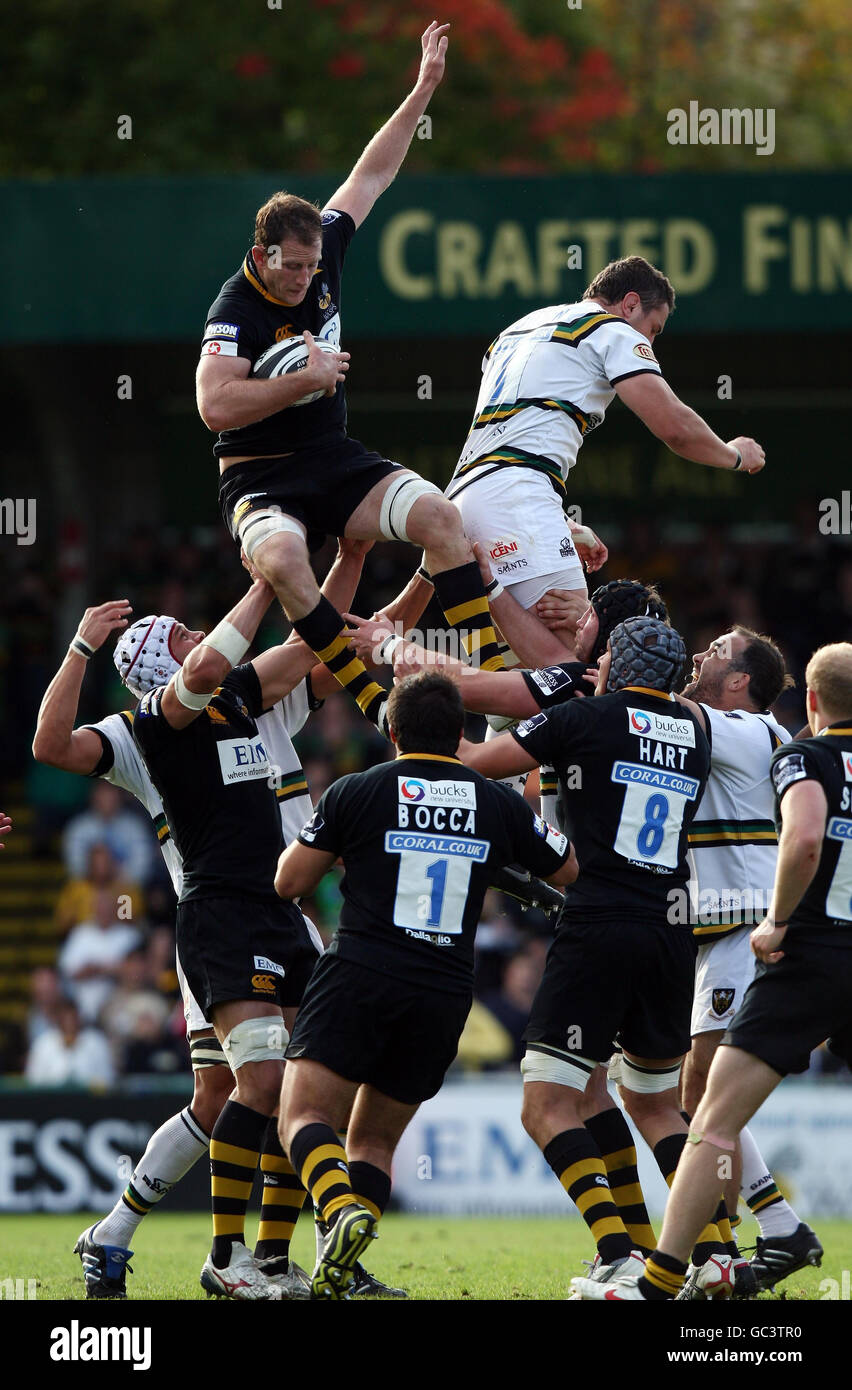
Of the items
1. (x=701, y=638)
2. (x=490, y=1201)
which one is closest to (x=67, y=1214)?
(x=490, y=1201)

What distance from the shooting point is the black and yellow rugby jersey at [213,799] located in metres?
7.71

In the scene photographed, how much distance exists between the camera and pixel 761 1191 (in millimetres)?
7680

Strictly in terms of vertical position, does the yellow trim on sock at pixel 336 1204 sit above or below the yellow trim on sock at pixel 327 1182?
below

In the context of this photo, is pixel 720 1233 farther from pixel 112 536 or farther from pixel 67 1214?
pixel 112 536

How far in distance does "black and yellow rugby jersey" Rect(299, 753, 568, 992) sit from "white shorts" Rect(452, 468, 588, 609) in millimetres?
→ 1483

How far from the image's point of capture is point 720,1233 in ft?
24.1

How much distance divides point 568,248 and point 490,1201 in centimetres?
766

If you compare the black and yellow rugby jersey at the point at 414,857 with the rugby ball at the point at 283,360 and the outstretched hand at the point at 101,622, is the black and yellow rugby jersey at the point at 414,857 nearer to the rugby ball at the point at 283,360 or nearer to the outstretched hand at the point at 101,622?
the outstretched hand at the point at 101,622

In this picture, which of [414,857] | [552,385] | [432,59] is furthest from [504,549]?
[432,59]

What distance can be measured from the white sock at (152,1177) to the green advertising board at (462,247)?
8.99 meters

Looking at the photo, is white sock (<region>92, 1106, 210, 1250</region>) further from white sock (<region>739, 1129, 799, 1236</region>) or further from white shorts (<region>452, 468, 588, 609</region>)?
white shorts (<region>452, 468, 588, 609</region>)
